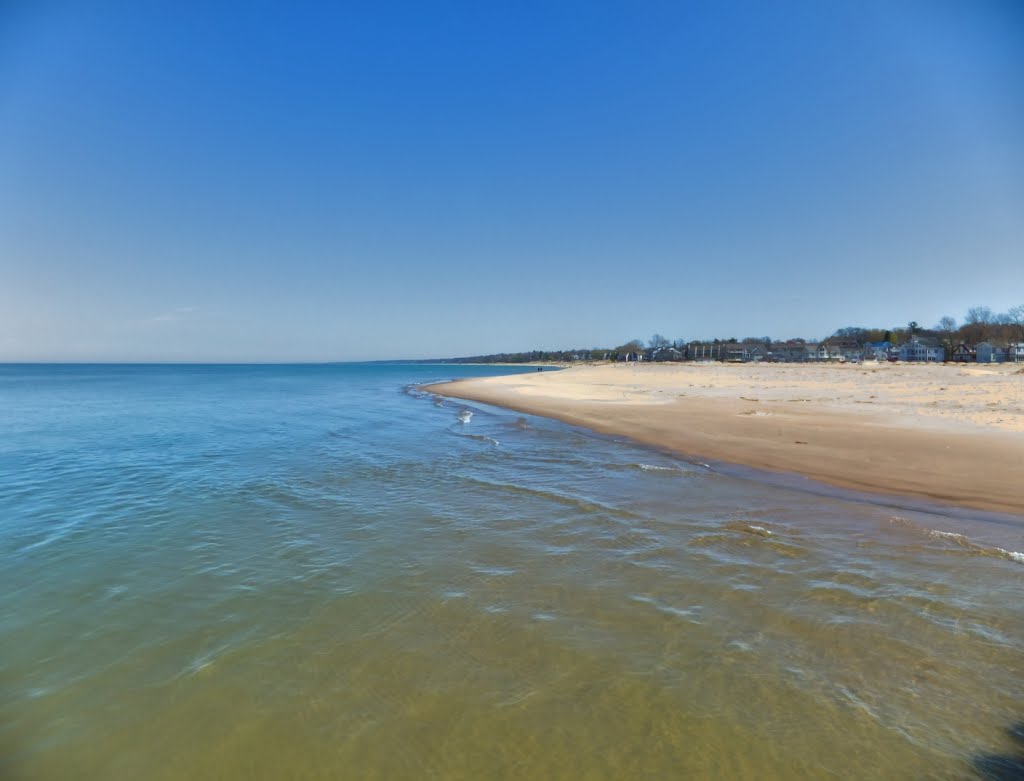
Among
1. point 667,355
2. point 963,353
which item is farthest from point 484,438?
point 667,355

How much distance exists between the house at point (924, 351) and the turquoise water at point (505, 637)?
384 ft

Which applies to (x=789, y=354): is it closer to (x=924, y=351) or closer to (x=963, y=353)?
(x=924, y=351)

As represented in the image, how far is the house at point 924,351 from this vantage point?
92875 mm

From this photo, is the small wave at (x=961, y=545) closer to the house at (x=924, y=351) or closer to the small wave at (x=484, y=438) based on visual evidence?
the small wave at (x=484, y=438)

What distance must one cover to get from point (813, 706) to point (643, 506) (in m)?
4.96

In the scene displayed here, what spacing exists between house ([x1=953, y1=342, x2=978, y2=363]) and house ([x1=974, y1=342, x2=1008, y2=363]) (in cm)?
472

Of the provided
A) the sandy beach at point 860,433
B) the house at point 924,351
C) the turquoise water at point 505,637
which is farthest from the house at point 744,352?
the turquoise water at point 505,637

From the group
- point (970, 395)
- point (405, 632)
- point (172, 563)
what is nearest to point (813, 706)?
point (405, 632)

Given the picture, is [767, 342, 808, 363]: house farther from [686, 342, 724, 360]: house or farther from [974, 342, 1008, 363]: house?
[974, 342, 1008, 363]: house

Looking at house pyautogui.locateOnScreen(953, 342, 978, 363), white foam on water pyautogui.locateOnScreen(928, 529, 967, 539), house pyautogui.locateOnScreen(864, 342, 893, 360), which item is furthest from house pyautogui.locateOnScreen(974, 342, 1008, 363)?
white foam on water pyautogui.locateOnScreen(928, 529, 967, 539)

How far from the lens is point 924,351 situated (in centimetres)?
9456

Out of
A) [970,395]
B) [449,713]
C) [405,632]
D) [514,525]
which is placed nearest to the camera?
[449,713]

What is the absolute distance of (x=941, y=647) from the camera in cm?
437

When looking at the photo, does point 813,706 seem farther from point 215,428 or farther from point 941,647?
point 215,428
